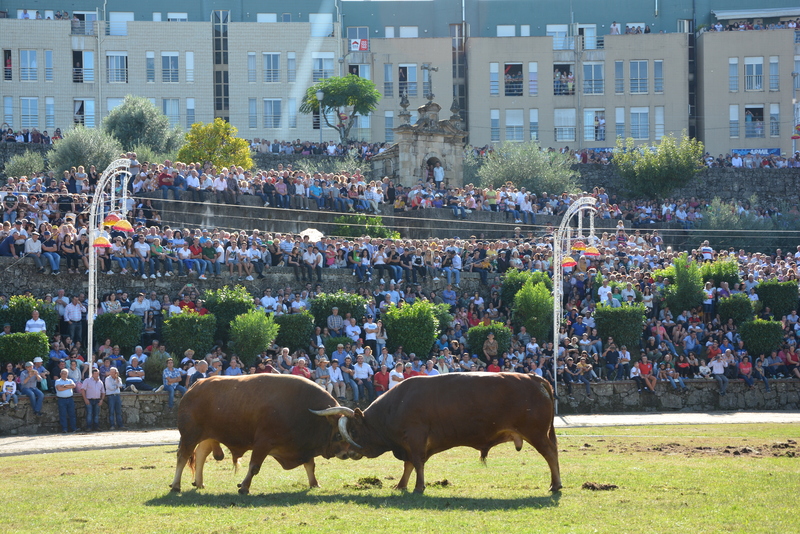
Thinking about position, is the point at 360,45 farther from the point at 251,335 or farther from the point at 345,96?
the point at 251,335

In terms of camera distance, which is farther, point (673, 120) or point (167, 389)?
point (673, 120)

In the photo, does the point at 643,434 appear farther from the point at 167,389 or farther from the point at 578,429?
the point at 167,389

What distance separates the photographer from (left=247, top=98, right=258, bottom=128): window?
3068 inches

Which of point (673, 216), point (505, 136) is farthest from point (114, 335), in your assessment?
point (505, 136)

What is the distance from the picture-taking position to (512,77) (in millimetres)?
79875

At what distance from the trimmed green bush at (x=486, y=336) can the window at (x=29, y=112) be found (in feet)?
170

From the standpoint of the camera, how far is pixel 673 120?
80.2 metres

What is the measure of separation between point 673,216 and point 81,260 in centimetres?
3394

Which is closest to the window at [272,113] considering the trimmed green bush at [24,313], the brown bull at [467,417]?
the trimmed green bush at [24,313]

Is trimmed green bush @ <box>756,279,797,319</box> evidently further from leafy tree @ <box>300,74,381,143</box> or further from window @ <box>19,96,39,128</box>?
window @ <box>19,96,39,128</box>

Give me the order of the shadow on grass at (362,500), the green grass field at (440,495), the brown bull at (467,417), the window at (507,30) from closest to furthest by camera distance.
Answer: the green grass field at (440,495) → the shadow on grass at (362,500) → the brown bull at (467,417) → the window at (507,30)

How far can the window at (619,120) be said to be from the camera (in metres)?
80.6

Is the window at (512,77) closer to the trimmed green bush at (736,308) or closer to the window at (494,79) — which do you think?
the window at (494,79)

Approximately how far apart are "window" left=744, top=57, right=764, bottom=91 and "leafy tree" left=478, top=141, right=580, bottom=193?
24.1 m
